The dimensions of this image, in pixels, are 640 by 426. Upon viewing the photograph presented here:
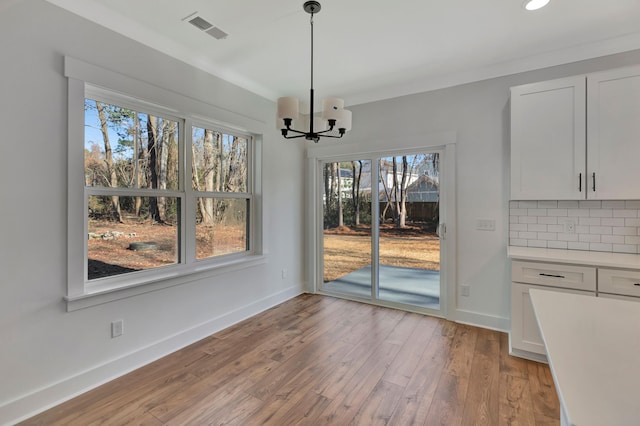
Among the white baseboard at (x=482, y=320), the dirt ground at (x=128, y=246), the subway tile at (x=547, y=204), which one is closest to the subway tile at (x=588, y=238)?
the subway tile at (x=547, y=204)

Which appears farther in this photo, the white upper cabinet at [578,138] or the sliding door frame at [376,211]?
the sliding door frame at [376,211]

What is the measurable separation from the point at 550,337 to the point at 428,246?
2.74m

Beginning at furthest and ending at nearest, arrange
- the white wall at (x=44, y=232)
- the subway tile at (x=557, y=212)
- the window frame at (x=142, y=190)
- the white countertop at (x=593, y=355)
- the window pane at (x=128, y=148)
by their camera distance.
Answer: the subway tile at (x=557, y=212) → the window pane at (x=128, y=148) → the window frame at (x=142, y=190) → the white wall at (x=44, y=232) → the white countertop at (x=593, y=355)

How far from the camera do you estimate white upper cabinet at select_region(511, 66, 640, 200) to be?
2432mm

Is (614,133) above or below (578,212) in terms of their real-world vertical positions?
above

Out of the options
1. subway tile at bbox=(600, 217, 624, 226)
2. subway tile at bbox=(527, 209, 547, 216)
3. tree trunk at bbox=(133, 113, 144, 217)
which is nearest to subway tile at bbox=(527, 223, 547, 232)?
subway tile at bbox=(527, 209, 547, 216)

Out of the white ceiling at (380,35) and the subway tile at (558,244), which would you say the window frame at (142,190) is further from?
the subway tile at (558,244)

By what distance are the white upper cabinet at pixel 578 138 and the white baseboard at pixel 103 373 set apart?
3189 millimetres

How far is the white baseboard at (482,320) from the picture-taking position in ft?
10.3

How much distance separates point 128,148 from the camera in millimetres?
2572

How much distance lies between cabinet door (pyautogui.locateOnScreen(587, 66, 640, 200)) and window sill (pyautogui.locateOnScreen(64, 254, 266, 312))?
339cm

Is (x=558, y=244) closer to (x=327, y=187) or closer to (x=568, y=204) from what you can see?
(x=568, y=204)

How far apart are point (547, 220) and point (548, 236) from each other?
0.16 meters

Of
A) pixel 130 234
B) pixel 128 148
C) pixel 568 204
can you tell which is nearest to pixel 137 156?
pixel 128 148
